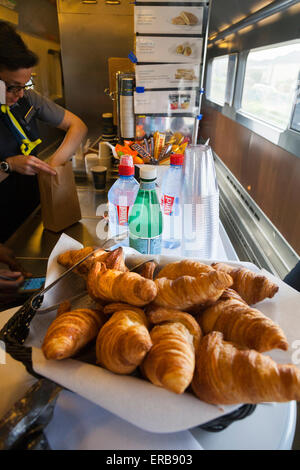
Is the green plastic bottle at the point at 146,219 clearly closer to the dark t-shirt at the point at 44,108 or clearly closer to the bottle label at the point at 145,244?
the bottle label at the point at 145,244

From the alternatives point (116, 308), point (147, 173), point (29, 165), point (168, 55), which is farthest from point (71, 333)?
point (168, 55)

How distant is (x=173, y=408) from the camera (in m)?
0.36

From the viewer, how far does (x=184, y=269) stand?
1.79 feet

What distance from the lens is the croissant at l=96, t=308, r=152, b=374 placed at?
371mm

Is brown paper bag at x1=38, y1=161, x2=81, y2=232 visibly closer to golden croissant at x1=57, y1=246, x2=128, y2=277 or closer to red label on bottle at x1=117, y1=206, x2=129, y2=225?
red label on bottle at x1=117, y1=206, x2=129, y2=225

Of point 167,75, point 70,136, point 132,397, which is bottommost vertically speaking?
point 132,397

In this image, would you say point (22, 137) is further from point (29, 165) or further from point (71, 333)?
point (71, 333)

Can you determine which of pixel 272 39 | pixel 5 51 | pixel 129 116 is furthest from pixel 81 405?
pixel 272 39

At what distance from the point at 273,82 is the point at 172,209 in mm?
1980

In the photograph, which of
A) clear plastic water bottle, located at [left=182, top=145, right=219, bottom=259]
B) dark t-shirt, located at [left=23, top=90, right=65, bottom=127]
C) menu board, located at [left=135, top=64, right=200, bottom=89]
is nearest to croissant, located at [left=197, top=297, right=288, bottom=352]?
clear plastic water bottle, located at [left=182, top=145, right=219, bottom=259]

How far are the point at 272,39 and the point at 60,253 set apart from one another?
232 cm

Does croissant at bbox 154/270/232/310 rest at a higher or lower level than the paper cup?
higher

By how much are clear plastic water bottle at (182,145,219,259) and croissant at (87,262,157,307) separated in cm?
43

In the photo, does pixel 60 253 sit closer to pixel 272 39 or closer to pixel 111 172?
pixel 111 172
